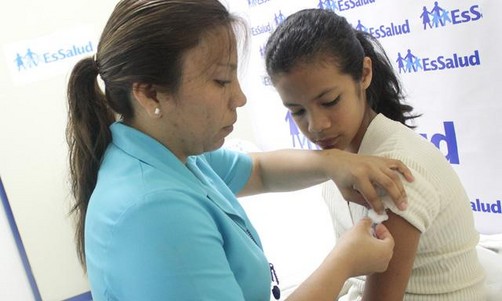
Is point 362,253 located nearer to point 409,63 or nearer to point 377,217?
point 377,217

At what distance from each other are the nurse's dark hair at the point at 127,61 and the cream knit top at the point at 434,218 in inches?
16.3

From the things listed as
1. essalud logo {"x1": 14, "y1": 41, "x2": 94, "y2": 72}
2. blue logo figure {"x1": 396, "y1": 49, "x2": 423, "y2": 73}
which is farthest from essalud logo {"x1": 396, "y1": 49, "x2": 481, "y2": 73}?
essalud logo {"x1": 14, "y1": 41, "x2": 94, "y2": 72}

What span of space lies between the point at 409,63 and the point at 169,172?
1189 millimetres

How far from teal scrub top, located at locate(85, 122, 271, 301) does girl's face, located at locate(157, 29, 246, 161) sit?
0.16 ft

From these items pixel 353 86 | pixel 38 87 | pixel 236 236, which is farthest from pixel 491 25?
pixel 38 87

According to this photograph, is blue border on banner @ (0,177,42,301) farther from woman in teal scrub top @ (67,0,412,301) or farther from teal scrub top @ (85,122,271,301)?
teal scrub top @ (85,122,271,301)

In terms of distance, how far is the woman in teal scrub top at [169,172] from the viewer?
2.19ft

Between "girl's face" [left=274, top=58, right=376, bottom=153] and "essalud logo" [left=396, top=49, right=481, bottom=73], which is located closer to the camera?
"girl's face" [left=274, top=58, right=376, bottom=153]

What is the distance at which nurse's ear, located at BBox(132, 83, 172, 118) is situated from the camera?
0.77m

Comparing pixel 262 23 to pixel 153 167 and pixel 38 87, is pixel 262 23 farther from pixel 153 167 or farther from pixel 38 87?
pixel 153 167

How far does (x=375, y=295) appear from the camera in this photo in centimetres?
93

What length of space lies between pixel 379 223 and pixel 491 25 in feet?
2.75

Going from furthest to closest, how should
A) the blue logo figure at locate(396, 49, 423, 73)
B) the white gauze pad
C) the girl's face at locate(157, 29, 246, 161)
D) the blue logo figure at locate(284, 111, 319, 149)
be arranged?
the blue logo figure at locate(284, 111, 319, 149) → the blue logo figure at locate(396, 49, 423, 73) → the white gauze pad → the girl's face at locate(157, 29, 246, 161)

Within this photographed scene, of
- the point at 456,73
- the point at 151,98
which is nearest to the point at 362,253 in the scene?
the point at 151,98
